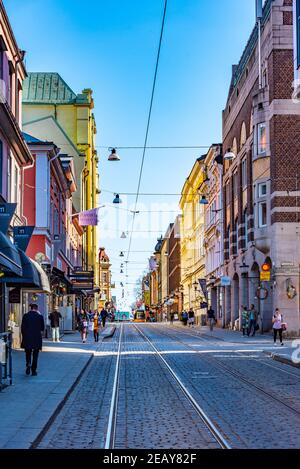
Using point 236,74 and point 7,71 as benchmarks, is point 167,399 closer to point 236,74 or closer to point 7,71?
point 7,71

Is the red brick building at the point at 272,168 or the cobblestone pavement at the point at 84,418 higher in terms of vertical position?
the red brick building at the point at 272,168

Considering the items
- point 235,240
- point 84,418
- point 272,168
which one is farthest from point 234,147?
point 84,418

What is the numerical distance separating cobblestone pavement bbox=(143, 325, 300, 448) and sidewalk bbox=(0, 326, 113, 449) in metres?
2.66

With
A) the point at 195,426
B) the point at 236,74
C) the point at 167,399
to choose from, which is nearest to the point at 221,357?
the point at 167,399

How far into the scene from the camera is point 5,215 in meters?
25.0

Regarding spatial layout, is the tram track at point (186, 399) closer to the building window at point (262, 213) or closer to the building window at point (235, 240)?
the building window at point (262, 213)

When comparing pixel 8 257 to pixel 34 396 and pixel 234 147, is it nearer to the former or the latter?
pixel 34 396

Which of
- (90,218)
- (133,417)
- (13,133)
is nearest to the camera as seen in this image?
(133,417)

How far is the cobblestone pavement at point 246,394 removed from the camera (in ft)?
37.9

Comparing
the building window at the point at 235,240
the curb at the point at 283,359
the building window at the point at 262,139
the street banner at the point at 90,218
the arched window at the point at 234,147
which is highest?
the arched window at the point at 234,147

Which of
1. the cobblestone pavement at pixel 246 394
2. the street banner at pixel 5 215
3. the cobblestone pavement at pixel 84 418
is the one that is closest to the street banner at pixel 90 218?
the cobblestone pavement at pixel 246 394

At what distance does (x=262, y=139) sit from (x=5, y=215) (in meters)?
25.5

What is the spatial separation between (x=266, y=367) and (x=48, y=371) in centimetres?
674

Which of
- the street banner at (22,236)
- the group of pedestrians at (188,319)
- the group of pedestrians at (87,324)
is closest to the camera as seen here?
the street banner at (22,236)
